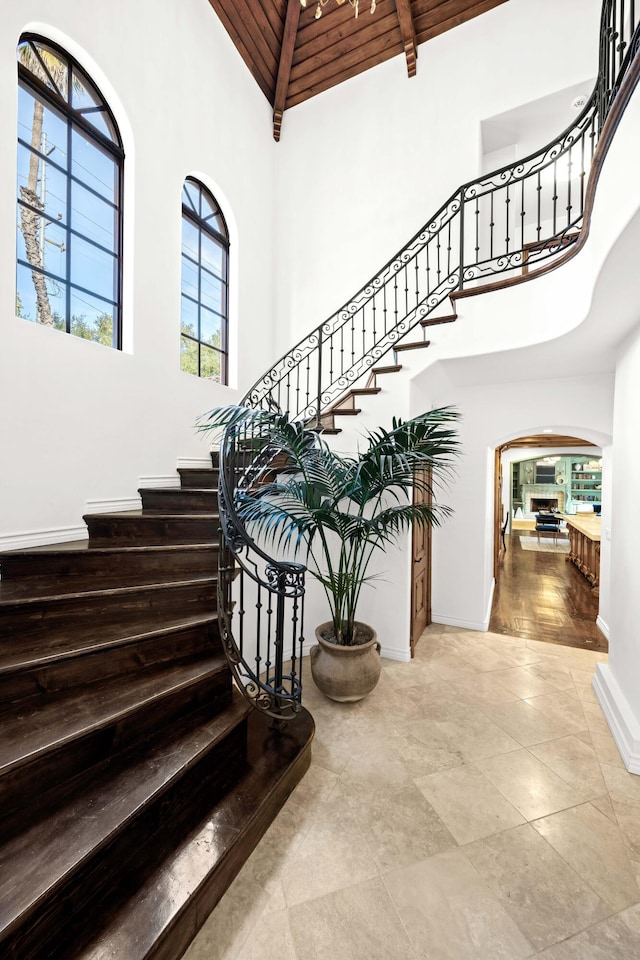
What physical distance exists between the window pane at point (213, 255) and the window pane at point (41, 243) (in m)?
1.68

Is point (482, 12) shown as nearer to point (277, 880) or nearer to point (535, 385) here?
point (535, 385)

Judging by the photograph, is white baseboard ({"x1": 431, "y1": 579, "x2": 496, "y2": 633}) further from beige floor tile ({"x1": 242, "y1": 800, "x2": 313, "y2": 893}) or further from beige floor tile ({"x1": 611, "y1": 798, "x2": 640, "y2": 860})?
beige floor tile ({"x1": 242, "y1": 800, "x2": 313, "y2": 893})

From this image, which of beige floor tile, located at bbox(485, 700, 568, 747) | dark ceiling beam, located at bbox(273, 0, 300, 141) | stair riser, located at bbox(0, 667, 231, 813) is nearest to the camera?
stair riser, located at bbox(0, 667, 231, 813)

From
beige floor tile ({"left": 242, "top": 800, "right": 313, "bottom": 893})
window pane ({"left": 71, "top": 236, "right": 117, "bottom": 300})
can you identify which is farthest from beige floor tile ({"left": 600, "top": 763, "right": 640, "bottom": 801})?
window pane ({"left": 71, "top": 236, "right": 117, "bottom": 300})

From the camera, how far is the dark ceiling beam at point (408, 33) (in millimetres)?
4480

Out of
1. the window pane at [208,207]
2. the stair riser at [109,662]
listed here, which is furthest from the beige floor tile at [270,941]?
the window pane at [208,207]

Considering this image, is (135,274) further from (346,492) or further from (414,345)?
(346,492)

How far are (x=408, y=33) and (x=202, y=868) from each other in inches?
289

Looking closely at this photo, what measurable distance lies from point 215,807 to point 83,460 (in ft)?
7.28

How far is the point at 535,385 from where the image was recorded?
398 centimetres

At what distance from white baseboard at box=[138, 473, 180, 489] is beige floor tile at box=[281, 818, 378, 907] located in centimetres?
254

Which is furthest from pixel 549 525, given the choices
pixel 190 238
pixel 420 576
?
pixel 190 238

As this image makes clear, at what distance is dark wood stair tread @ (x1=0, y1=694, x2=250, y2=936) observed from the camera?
3.50ft

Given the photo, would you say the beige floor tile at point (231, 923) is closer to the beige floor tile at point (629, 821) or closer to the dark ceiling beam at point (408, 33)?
the beige floor tile at point (629, 821)
